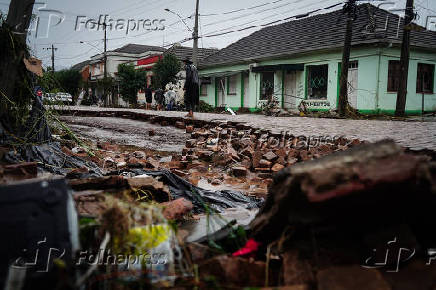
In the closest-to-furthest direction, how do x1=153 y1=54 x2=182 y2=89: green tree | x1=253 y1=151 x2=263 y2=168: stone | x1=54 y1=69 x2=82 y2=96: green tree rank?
x1=253 y1=151 x2=263 y2=168: stone, x1=153 y1=54 x2=182 y2=89: green tree, x1=54 y1=69 x2=82 y2=96: green tree

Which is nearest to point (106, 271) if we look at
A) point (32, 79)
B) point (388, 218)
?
point (388, 218)

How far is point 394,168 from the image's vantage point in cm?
141

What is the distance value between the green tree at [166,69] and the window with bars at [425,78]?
55.2 feet

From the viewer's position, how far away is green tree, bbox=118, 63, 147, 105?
3181 cm

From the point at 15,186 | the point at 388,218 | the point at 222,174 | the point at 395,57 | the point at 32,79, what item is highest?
the point at 395,57

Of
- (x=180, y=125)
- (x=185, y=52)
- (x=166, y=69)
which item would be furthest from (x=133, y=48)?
(x=180, y=125)

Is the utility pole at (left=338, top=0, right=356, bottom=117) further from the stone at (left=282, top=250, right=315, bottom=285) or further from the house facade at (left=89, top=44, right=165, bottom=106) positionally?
the house facade at (left=89, top=44, right=165, bottom=106)

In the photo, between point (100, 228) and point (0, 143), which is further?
point (0, 143)

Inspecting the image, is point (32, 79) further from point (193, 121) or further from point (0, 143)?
point (193, 121)

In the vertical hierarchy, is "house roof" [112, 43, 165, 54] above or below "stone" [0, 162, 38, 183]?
above

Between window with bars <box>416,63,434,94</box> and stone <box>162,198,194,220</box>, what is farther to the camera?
window with bars <box>416,63,434,94</box>

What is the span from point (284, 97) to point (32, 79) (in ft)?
58.4

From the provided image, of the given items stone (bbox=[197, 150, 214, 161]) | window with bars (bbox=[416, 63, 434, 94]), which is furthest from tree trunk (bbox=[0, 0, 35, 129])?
window with bars (bbox=[416, 63, 434, 94])

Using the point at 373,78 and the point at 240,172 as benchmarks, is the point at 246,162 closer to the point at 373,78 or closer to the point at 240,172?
the point at 240,172
